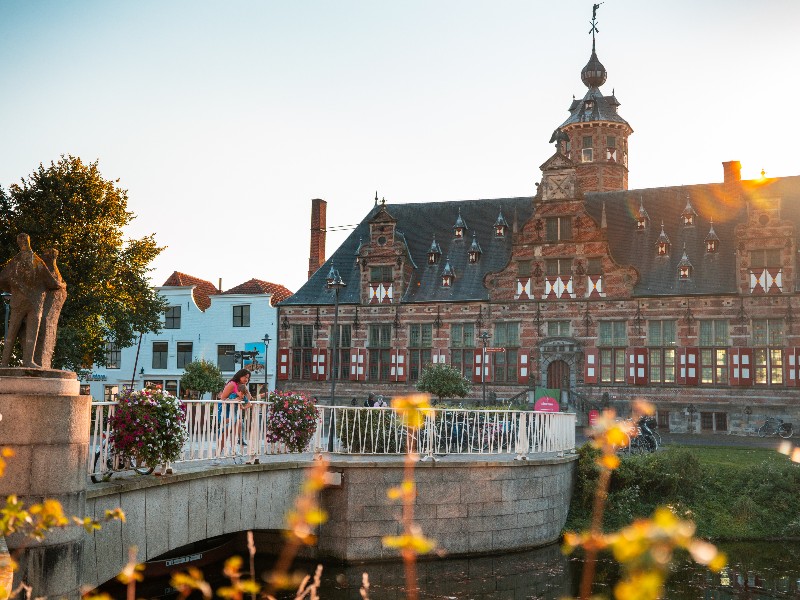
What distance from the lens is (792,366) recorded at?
109 feet

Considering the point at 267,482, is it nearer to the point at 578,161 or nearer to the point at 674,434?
the point at 674,434

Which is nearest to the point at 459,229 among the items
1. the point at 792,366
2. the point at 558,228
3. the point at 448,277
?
the point at 448,277

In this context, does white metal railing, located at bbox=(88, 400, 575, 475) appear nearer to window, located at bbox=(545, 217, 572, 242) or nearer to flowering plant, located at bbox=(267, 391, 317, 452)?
flowering plant, located at bbox=(267, 391, 317, 452)

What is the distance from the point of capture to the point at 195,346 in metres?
45.1

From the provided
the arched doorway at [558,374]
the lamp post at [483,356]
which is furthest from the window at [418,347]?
the arched doorway at [558,374]

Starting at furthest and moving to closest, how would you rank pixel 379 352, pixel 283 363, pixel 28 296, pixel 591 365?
pixel 283 363, pixel 379 352, pixel 591 365, pixel 28 296

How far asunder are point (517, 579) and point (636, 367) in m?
21.8

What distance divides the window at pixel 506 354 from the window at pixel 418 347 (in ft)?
9.37

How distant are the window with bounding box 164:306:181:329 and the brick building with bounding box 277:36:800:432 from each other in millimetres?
6904

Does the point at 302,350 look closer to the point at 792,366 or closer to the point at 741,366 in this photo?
the point at 741,366

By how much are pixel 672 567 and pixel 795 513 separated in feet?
18.7

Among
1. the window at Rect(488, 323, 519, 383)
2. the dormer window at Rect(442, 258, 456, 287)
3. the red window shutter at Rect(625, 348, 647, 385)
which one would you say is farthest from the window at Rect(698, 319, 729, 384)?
the dormer window at Rect(442, 258, 456, 287)

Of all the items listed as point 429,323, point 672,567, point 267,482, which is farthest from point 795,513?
point 429,323

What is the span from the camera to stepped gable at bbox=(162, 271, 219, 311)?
4741 cm
